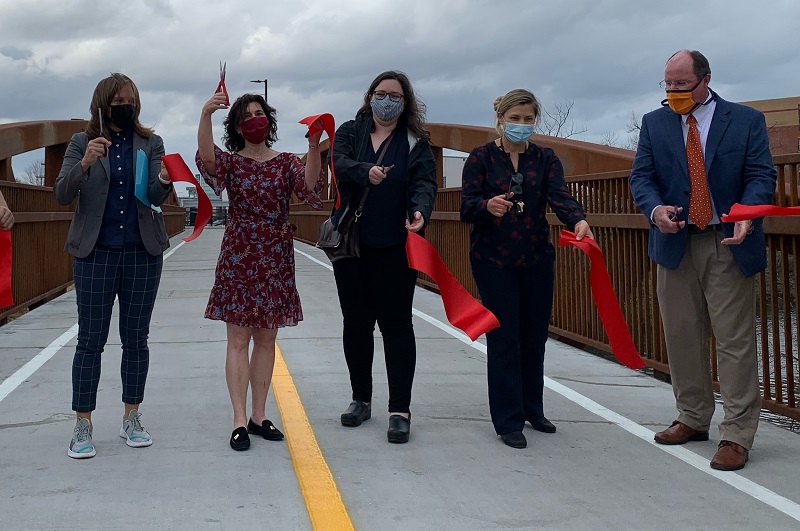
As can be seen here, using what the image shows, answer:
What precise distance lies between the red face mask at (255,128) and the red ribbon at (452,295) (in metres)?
0.96

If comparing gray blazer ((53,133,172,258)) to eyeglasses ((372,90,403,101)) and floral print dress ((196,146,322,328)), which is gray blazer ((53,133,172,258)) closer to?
floral print dress ((196,146,322,328))

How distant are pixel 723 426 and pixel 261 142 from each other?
A: 277cm

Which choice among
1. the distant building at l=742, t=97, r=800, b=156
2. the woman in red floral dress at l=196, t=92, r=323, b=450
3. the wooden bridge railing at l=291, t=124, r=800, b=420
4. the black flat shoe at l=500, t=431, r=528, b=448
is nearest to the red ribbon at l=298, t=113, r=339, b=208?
the woman in red floral dress at l=196, t=92, r=323, b=450

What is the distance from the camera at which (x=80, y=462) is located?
4.79 m

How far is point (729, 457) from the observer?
4.73m

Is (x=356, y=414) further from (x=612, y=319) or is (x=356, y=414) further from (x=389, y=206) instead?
(x=612, y=319)

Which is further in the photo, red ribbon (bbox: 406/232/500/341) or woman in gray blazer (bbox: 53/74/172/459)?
red ribbon (bbox: 406/232/500/341)

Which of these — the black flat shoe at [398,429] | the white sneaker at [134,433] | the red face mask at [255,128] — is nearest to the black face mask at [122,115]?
the red face mask at [255,128]

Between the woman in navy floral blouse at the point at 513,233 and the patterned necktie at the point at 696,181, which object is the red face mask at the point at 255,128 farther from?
the patterned necktie at the point at 696,181

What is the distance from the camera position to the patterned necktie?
16.0ft

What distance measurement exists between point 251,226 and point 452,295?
1206mm

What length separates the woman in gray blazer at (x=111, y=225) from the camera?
4.89 metres

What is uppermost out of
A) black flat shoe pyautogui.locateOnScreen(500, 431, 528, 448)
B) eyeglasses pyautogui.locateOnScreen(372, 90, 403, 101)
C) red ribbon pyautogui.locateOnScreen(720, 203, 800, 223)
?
eyeglasses pyautogui.locateOnScreen(372, 90, 403, 101)

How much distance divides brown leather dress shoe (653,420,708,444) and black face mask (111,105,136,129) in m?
3.26
